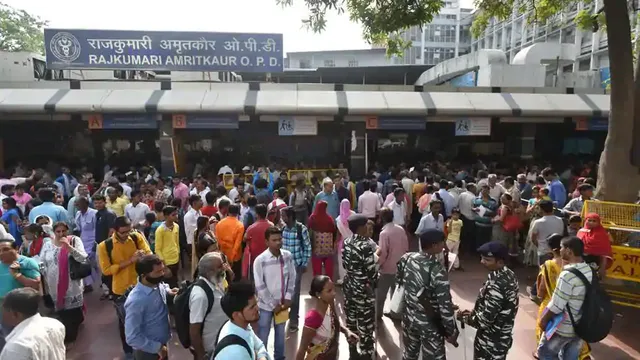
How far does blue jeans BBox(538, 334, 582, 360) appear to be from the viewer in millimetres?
3592

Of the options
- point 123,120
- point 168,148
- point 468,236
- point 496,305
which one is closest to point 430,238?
point 496,305

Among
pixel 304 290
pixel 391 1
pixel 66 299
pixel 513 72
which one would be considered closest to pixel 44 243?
pixel 66 299

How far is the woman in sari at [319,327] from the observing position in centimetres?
307

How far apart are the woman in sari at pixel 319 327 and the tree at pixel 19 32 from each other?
36.2 metres

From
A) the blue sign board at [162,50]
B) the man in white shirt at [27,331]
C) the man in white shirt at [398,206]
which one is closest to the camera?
the man in white shirt at [27,331]

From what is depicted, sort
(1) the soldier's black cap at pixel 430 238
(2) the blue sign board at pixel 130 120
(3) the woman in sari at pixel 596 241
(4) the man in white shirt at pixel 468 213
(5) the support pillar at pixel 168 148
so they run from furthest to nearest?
(5) the support pillar at pixel 168 148
(2) the blue sign board at pixel 130 120
(4) the man in white shirt at pixel 468 213
(3) the woman in sari at pixel 596 241
(1) the soldier's black cap at pixel 430 238

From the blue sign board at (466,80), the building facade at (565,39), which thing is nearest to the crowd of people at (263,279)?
the blue sign board at (466,80)

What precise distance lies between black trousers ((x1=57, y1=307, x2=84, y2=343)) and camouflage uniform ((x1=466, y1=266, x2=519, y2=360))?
4270 millimetres

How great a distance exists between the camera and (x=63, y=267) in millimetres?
4430

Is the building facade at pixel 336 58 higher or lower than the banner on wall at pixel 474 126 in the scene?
higher

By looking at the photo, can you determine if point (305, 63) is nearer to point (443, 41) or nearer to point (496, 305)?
point (443, 41)

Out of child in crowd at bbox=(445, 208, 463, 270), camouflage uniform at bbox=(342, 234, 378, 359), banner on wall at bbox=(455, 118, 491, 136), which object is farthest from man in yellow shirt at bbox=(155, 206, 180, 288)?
banner on wall at bbox=(455, 118, 491, 136)

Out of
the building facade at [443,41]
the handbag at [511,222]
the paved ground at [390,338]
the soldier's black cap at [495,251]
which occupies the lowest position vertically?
the paved ground at [390,338]

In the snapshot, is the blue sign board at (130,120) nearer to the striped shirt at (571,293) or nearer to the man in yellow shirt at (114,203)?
the man in yellow shirt at (114,203)
